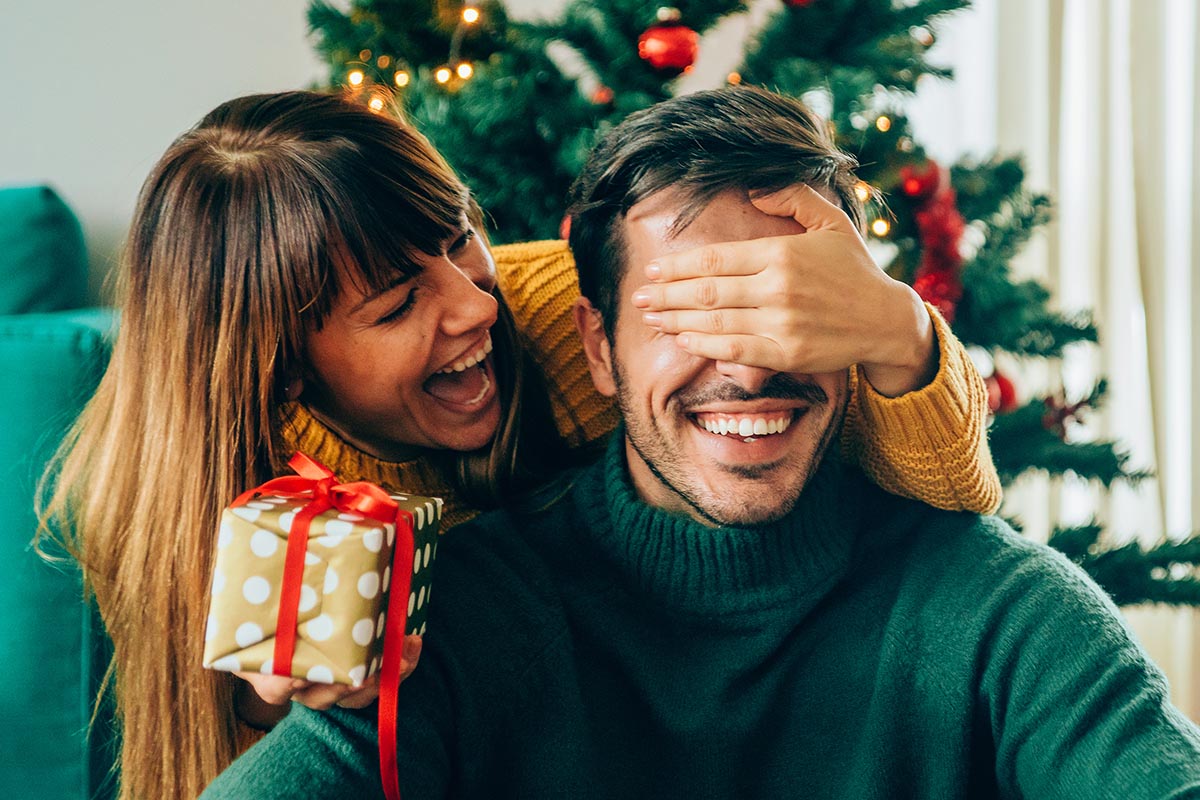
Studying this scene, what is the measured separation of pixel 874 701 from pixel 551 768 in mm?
304

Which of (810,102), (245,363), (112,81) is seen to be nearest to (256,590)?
(245,363)

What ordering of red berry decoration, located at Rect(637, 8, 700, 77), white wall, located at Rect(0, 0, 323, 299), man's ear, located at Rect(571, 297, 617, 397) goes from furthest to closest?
white wall, located at Rect(0, 0, 323, 299)
red berry decoration, located at Rect(637, 8, 700, 77)
man's ear, located at Rect(571, 297, 617, 397)

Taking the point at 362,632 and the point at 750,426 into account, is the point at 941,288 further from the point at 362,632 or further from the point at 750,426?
the point at 362,632

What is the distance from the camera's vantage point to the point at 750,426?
3.26 ft

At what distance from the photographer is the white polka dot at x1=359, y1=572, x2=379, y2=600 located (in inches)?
29.7

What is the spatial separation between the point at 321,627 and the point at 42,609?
2.09 feet

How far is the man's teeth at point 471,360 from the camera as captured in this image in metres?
1.15

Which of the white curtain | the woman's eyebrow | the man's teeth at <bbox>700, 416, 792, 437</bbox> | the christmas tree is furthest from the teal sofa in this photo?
the white curtain

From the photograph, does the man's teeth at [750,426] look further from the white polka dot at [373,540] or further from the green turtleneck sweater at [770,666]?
the white polka dot at [373,540]

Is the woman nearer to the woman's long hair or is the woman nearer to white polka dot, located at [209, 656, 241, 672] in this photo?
the woman's long hair

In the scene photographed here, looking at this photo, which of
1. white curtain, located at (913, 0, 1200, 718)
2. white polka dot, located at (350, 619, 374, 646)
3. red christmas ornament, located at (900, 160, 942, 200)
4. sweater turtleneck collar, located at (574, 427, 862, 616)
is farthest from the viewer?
white curtain, located at (913, 0, 1200, 718)

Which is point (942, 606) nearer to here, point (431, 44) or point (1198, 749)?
point (1198, 749)

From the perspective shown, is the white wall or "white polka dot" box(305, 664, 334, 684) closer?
"white polka dot" box(305, 664, 334, 684)

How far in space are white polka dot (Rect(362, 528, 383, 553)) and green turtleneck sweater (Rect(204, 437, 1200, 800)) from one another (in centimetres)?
18
